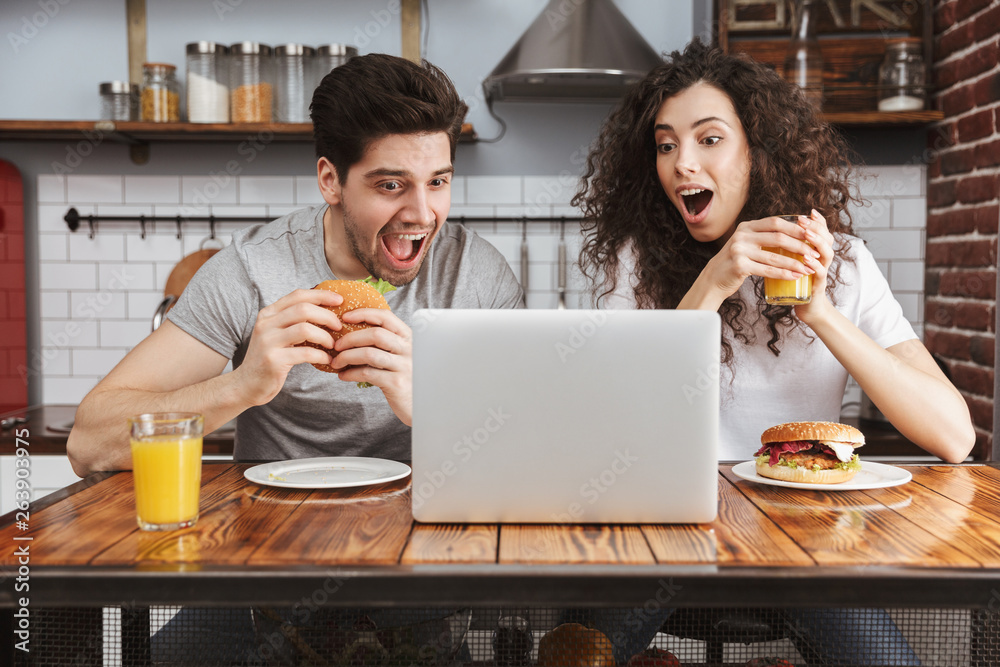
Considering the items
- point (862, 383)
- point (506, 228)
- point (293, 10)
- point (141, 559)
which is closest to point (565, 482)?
point (141, 559)

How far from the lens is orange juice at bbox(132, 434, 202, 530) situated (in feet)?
3.00

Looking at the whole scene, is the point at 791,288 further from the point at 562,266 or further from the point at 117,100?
the point at 117,100

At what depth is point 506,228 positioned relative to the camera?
2877mm

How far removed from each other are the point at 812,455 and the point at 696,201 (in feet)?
2.55

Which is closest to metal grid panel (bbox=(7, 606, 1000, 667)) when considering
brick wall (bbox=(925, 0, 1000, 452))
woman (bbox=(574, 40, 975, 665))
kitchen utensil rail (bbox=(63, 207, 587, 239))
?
woman (bbox=(574, 40, 975, 665))

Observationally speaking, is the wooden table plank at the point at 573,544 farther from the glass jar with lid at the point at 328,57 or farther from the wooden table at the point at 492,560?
the glass jar with lid at the point at 328,57

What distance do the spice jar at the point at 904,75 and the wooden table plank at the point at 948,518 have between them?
5.76ft

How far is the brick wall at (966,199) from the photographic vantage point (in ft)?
7.40

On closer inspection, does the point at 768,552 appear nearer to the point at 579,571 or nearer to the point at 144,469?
the point at 579,571

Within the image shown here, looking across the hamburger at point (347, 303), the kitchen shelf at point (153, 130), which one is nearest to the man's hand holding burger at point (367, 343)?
the hamburger at point (347, 303)

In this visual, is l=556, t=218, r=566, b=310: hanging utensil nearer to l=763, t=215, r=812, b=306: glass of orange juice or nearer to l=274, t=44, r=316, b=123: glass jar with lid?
l=274, t=44, r=316, b=123: glass jar with lid

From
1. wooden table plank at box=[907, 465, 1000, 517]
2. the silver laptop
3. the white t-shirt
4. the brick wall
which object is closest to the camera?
the silver laptop

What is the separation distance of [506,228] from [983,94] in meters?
1.47

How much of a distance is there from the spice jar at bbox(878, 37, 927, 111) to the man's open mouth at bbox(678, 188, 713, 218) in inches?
44.8
